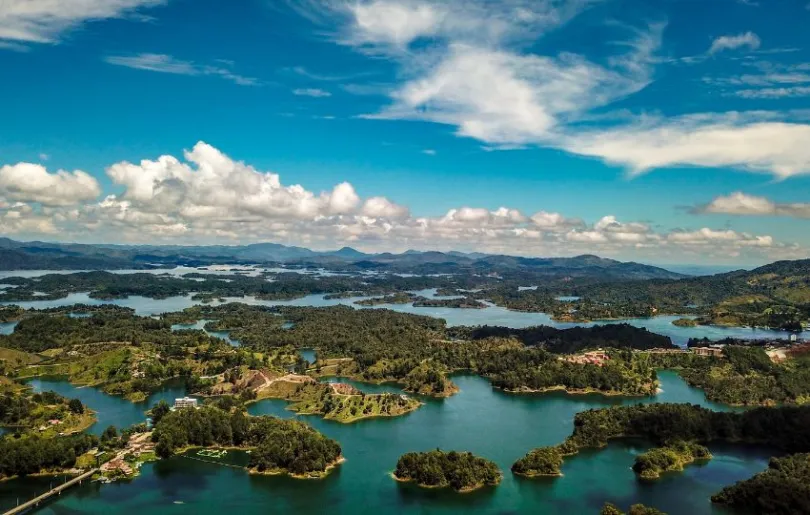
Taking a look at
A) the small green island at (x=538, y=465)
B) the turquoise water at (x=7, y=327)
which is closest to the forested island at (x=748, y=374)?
the small green island at (x=538, y=465)

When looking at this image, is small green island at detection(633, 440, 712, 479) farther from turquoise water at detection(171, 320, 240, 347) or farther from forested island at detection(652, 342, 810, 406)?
turquoise water at detection(171, 320, 240, 347)

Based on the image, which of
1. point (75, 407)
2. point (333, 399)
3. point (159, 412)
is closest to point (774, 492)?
point (333, 399)

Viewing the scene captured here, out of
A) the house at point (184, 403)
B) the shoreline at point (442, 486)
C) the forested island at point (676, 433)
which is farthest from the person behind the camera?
the house at point (184, 403)

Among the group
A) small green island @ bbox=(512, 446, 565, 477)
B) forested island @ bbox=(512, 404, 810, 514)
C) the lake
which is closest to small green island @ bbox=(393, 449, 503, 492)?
the lake

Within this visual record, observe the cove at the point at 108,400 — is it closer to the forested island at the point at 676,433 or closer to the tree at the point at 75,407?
the tree at the point at 75,407

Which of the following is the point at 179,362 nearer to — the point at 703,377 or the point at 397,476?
the point at 397,476

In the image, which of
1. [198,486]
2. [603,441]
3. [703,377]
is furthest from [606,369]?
[198,486]

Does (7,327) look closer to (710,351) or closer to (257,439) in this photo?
(257,439)
